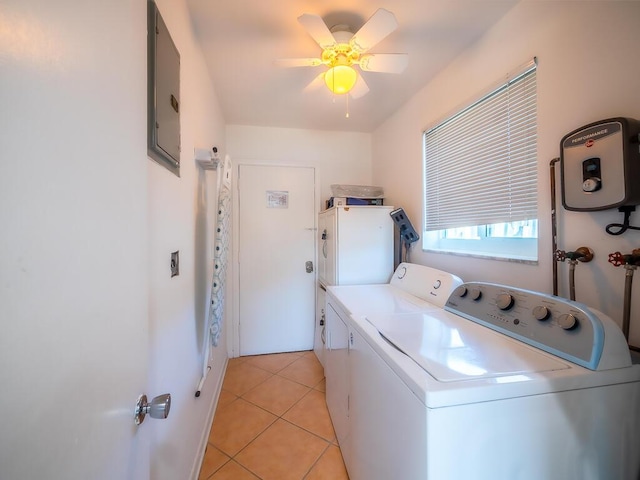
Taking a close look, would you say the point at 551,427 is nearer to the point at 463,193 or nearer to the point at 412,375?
the point at 412,375

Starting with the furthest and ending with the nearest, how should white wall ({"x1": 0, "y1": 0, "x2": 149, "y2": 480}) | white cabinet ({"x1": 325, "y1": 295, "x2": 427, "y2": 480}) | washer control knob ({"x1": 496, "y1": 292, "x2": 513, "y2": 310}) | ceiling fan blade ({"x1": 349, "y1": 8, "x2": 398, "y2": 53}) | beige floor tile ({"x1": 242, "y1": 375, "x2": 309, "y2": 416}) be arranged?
1. beige floor tile ({"x1": 242, "y1": 375, "x2": 309, "y2": 416})
2. ceiling fan blade ({"x1": 349, "y1": 8, "x2": 398, "y2": 53})
3. washer control knob ({"x1": 496, "y1": 292, "x2": 513, "y2": 310})
4. white cabinet ({"x1": 325, "y1": 295, "x2": 427, "y2": 480})
5. white wall ({"x1": 0, "y1": 0, "x2": 149, "y2": 480})

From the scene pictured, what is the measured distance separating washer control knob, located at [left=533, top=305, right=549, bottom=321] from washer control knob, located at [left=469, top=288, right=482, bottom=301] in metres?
0.24

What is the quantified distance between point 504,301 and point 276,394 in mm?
1836

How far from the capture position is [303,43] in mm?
1552

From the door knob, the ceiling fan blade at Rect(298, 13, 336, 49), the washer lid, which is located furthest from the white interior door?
the door knob

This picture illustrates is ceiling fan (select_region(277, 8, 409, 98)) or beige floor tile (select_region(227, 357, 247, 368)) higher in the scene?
ceiling fan (select_region(277, 8, 409, 98))

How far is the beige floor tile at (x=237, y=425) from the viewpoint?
1612 millimetres

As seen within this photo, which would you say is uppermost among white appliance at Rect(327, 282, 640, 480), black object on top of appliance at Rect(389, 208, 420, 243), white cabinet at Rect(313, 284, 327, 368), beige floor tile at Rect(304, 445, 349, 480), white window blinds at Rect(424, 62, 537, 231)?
white window blinds at Rect(424, 62, 537, 231)

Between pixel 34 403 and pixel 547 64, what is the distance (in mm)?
1899

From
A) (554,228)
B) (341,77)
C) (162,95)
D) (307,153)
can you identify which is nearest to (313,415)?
(554,228)

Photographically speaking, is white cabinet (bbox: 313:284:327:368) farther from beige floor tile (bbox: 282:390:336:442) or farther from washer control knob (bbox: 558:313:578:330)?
washer control knob (bbox: 558:313:578:330)

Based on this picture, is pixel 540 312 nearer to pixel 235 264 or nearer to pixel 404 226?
pixel 404 226

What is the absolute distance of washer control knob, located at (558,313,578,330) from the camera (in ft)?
2.65

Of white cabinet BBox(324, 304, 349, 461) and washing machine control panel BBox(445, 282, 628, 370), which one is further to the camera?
white cabinet BBox(324, 304, 349, 461)
